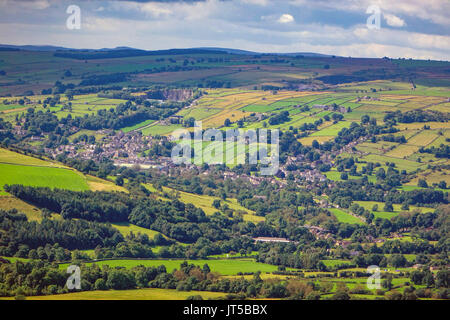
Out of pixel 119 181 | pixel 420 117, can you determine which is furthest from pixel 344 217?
pixel 420 117

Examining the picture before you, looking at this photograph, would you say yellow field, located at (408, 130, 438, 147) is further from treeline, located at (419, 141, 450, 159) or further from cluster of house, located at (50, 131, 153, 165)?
cluster of house, located at (50, 131, 153, 165)

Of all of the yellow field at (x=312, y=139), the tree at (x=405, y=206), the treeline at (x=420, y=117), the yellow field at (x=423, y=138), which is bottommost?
the tree at (x=405, y=206)

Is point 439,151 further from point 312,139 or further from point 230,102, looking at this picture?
point 230,102

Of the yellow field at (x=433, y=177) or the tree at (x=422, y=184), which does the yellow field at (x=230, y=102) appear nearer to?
the yellow field at (x=433, y=177)

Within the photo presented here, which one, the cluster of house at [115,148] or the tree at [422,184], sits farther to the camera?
the cluster of house at [115,148]

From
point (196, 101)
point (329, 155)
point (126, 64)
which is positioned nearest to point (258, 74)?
point (196, 101)

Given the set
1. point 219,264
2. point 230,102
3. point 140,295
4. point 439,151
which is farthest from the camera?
point 230,102

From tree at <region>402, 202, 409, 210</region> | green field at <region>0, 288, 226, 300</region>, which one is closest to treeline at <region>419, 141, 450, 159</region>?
tree at <region>402, 202, 409, 210</region>

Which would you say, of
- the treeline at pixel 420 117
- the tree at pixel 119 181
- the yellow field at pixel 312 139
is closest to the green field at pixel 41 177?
the tree at pixel 119 181

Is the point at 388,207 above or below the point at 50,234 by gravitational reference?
below

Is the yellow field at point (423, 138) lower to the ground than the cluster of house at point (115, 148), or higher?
higher

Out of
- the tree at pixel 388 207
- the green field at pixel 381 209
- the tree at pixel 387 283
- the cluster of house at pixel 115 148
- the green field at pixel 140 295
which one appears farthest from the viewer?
the cluster of house at pixel 115 148

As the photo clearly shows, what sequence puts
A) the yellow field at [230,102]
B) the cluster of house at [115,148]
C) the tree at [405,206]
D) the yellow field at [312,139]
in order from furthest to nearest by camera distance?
the yellow field at [230,102] < the yellow field at [312,139] < the cluster of house at [115,148] < the tree at [405,206]
